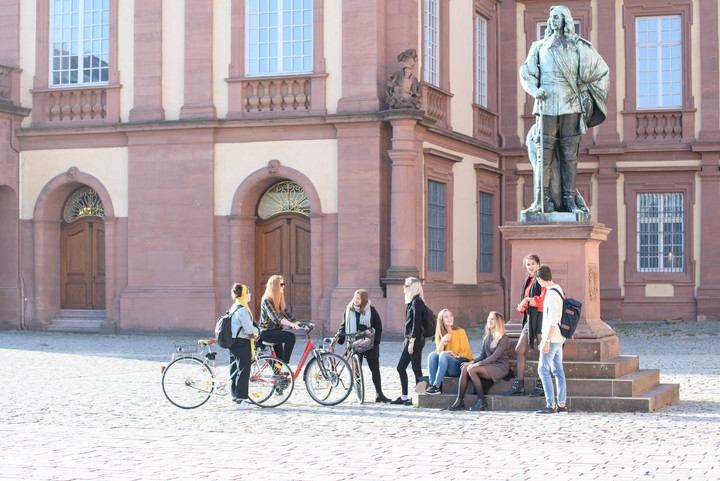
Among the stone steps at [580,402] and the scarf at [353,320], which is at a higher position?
the scarf at [353,320]

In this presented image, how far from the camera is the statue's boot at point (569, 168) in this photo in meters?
13.1

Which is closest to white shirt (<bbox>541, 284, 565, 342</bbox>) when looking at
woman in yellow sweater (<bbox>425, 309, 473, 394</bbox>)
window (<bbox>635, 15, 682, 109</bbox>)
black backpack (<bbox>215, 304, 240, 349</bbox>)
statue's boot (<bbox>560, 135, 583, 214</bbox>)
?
woman in yellow sweater (<bbox>425, 309, 473, 394</bbox>)

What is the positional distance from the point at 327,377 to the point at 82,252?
14498 millimetres

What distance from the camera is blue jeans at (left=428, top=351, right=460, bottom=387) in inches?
492

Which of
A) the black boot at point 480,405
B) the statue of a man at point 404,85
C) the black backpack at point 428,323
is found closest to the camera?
the black boot at point 480,405

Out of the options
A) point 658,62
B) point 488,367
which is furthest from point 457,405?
point 658,62

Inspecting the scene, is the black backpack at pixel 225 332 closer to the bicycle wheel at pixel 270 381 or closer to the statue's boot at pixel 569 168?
the bicycle wheel at pixel 270 381

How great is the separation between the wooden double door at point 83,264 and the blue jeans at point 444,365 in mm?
14630

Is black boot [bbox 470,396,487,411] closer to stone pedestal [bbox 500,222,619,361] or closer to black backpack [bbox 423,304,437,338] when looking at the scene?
stone pedestal [bbox 500,222,619,361]

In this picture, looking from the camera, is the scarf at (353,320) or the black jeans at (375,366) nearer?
the black jeans at (375,366)

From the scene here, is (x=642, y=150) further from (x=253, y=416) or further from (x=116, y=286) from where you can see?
(x=253, y=416)

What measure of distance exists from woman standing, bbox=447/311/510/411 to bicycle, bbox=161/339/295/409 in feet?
6.62

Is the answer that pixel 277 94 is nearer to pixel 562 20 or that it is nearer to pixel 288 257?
pixel 288 257

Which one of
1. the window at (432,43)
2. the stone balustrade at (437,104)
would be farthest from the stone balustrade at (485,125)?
the window at (432,43)
